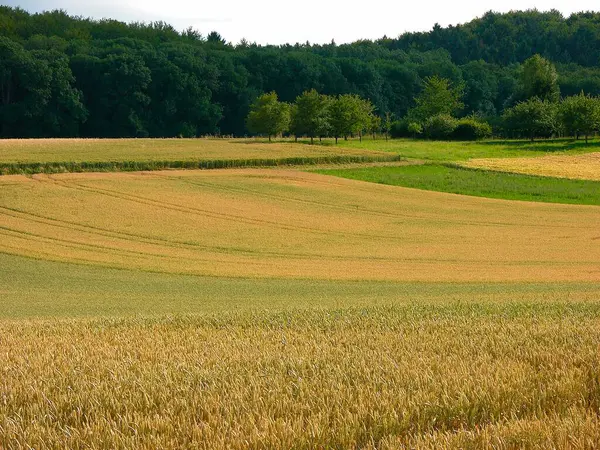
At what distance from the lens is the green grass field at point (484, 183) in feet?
172

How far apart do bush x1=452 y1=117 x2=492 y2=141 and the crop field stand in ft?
112

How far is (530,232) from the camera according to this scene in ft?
124

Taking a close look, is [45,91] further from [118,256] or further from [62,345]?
[62,345]

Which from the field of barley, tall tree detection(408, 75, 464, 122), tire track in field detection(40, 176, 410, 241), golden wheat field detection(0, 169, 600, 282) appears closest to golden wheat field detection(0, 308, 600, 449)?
the field of barley

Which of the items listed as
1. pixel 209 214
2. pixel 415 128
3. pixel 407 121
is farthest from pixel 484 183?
pixel 407 121

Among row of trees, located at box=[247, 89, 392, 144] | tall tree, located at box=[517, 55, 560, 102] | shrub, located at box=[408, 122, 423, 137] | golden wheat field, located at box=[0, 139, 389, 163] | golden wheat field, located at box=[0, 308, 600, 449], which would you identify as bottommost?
golden wheat field, located at box=[0, 308, 600, 449]

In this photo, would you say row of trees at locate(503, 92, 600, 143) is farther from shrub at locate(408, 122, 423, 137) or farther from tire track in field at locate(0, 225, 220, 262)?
tire track in field at locate(0, 225, 220, 262)

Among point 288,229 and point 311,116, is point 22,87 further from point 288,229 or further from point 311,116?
point 288,229

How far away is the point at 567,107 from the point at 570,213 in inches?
2102

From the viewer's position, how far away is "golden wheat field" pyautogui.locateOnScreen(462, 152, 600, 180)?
208ft

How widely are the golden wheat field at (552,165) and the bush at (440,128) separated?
28.1 metres

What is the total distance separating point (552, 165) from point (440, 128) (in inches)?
1439

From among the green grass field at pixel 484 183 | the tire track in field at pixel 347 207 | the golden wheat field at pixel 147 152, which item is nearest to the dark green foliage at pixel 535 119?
the golden wheat field at pixel 147 152

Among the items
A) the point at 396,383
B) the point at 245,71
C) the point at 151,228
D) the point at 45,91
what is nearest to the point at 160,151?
the point at 151,228
